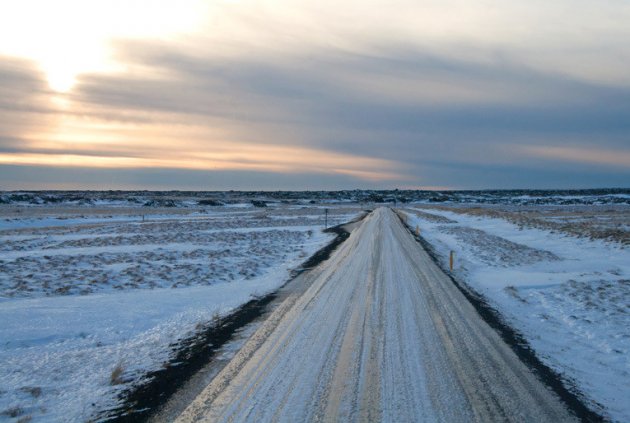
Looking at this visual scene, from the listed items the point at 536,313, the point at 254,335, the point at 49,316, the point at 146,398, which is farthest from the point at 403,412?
the point at 49,316

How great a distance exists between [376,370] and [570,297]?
8.59 meters

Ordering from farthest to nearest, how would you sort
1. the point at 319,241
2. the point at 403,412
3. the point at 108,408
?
the point at 319,241, the point at 108,408, the point at 403,412

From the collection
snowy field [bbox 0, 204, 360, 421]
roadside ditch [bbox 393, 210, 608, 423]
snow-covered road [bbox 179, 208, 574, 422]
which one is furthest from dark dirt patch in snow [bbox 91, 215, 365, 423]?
roadside ditch [bbox 393, 210, 608, 423]

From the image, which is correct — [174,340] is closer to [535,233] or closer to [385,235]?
[385,235]

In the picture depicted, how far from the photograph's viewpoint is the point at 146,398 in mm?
6191

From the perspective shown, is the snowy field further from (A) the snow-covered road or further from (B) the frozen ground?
(B) the frozen ground

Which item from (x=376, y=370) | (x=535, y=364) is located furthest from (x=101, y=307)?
(x=535, y=364)

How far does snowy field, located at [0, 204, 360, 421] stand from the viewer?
21.8 ft

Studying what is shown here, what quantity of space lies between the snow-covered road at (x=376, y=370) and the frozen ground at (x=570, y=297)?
888 millimetres

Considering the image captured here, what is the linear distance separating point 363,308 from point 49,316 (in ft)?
23.0

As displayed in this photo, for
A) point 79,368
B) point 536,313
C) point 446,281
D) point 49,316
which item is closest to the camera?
point 79,368

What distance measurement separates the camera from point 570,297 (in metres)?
13.0

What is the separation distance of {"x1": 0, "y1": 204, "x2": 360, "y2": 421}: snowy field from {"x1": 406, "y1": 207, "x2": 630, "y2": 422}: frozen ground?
258 inches

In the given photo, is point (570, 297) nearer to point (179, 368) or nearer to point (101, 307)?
point (179, 368)
